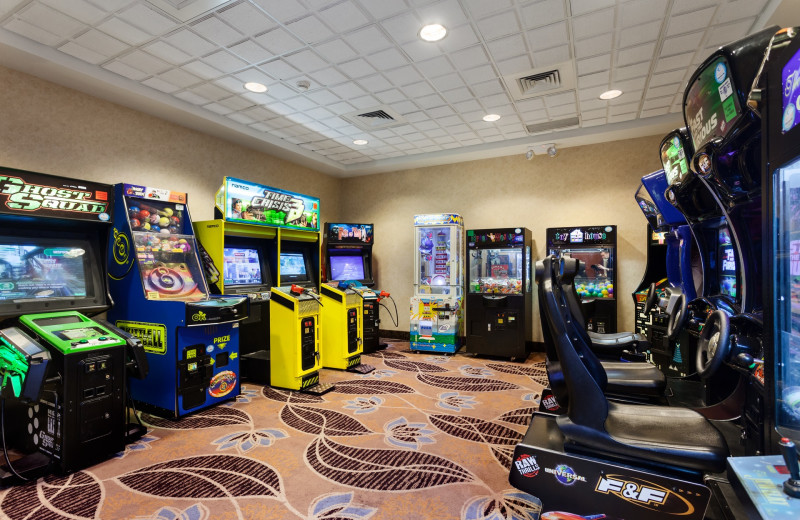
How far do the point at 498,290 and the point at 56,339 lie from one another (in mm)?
4570

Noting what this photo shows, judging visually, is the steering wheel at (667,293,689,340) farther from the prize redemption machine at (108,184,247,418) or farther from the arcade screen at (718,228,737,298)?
the prize redemption machine at (108,184,247,418)

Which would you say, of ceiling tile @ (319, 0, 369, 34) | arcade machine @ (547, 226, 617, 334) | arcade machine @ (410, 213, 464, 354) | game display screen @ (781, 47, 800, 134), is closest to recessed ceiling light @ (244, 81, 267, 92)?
ceiling tile @ (319, 0, 369, 34)

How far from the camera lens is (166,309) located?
3074 mm

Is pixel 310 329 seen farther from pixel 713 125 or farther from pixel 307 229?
pixel 713 125

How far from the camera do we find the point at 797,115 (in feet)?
3.00

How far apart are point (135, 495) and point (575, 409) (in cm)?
229

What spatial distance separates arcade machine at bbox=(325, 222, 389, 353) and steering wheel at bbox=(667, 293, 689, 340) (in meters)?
3.50

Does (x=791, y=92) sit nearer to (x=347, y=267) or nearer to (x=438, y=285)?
(x=438, y=285)

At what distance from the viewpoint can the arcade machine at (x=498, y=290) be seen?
204 inches

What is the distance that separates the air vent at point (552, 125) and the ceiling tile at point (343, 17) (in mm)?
2862

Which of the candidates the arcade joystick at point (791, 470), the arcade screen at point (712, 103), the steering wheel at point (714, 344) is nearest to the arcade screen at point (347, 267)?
the steering wheel at point (714, 344)

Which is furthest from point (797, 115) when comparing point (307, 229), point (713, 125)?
point (307, 229)

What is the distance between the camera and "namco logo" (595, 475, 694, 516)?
4.74 ft

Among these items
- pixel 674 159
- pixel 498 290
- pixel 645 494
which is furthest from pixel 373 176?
pixel 645 494
